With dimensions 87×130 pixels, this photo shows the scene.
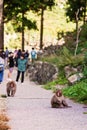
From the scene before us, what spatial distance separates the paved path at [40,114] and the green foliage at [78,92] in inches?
20.4

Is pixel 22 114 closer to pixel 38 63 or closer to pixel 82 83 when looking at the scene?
pixel 82 83

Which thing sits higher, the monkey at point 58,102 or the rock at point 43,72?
the monkey at point 58,102

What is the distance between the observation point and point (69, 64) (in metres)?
27.5

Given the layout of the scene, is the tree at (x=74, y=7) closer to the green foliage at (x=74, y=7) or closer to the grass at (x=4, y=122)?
the green foliage at (x=74, y=7)

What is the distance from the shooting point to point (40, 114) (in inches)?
639

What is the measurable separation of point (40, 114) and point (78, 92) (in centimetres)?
579

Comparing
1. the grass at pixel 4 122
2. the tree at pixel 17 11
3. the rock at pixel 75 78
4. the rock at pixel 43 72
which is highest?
the tree at pixel 17 11

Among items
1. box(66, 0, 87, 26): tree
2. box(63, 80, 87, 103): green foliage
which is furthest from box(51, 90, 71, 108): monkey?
box(66, 0, 87, 26): tree

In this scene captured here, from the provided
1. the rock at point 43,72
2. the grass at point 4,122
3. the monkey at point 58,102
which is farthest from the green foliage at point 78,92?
the grass at point 4,122

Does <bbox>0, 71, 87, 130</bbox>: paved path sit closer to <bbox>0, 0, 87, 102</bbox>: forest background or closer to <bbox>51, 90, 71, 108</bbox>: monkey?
<bbox>51, 90, 71, 108</bbox>: monkey

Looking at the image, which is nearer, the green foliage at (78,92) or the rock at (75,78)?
the green foliage at (78,92)

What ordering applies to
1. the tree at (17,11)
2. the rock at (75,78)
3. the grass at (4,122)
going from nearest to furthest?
the grass at (4,122) < the rock at (75,78) < the tree at (17,11)

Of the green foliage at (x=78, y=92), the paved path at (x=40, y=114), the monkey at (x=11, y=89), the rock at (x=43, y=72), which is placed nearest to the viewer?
the paved path at (x=40, y=114)

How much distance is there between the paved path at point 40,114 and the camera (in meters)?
13.8
